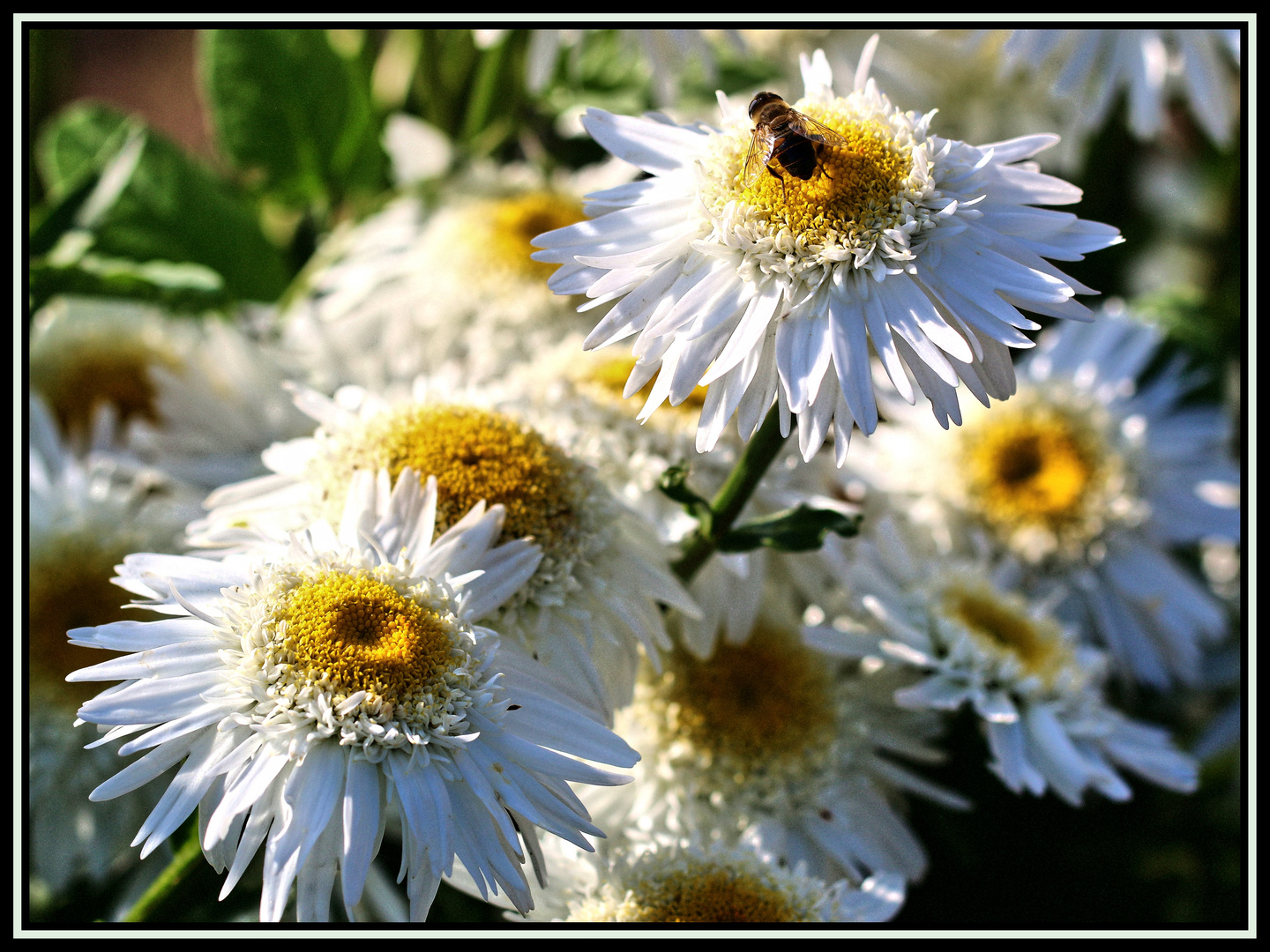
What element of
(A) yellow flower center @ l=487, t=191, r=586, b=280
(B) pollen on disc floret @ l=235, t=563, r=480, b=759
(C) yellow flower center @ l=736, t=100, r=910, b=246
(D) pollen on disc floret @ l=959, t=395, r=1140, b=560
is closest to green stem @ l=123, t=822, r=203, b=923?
(B) pollen on disc floret @ l=235, t=563, r=480, b=759

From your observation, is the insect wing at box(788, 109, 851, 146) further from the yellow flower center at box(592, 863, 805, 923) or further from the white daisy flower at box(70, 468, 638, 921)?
the yellow flower center at box(592, 863, 805, 923)

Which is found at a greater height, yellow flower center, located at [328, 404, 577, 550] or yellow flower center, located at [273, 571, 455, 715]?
yellow flower center, located at [328, 404, 577, 550]

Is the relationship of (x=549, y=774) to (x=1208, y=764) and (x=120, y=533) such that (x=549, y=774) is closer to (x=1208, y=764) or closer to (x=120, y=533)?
(x=120, y=533)

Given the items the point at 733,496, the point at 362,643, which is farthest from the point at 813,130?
the point at 362,643

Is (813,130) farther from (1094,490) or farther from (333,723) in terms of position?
(1094,490)

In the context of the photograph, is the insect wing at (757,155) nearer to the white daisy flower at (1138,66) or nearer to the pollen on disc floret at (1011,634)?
the pollen on disc floret at (1011,634)

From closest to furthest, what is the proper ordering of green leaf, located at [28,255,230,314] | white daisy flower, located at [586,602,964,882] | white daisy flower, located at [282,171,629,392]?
white daisy flower, located at [586,602,964,882] → green leaf, located at [28,255,230,314] → white daisy flower, located at [282,171,629,392]
